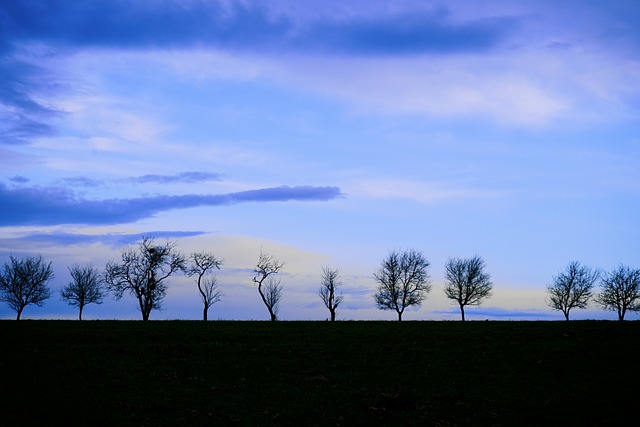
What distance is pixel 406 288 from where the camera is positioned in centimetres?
10431
